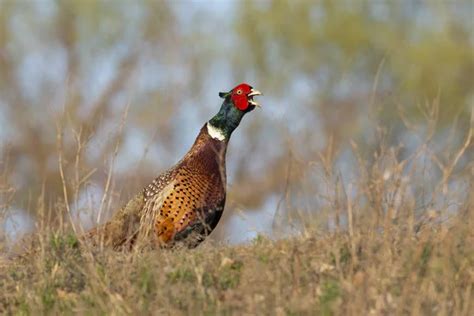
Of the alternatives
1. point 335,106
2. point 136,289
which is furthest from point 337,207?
point 335,106

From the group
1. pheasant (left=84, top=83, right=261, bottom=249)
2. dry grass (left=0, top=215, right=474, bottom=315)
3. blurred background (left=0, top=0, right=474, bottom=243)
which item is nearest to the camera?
dry grass (left=0, top=215, right=474, bottom=315)

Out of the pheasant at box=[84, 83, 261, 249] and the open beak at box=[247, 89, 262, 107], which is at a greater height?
the open beak at box=[247, 89, 262, 107]

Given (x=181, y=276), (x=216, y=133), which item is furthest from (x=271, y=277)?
(x=216, y=133)

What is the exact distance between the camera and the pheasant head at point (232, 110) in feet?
32.8

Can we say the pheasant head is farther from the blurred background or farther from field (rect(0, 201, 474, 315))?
the blurred background

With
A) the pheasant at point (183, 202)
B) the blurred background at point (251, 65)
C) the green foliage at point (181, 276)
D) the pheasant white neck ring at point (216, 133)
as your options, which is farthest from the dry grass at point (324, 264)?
the blurred background at point (251, 65)

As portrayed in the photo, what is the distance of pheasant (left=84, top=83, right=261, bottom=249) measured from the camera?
9250 mm

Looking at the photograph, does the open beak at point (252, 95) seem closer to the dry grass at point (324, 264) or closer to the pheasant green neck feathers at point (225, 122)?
the pheasant green neck feathers at point (225, 122)

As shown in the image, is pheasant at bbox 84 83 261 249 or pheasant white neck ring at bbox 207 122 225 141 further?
pheasant white neck ring at bbox 207 122 225 141

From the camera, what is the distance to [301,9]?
86.5ft

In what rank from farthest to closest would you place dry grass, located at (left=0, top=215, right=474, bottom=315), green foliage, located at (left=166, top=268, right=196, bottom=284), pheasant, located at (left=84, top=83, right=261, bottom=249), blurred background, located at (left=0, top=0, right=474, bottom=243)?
1. blurred background, located at (left=0, top=0, right=474, bottom=243)
2. pheasant, located at (left=84, top=83, right=261, bottom=249)
3. green foliage, located at (left=166, top=268, right=196, bottom=284)
4. dry grass, located at (left=0, top=215, right=474, bottom=315)

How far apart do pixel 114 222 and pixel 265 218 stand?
2087mm

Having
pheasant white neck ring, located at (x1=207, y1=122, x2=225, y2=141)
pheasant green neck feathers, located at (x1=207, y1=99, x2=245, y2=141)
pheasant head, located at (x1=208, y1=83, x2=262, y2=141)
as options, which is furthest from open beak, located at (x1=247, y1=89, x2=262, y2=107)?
pheasant white neck ring, located at (x1=207, y1=122, x2=225, y2=141)

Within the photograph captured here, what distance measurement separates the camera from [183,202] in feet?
30.9
